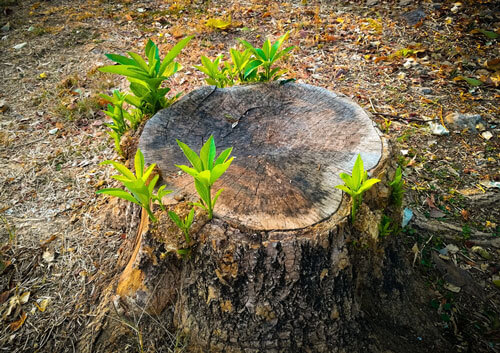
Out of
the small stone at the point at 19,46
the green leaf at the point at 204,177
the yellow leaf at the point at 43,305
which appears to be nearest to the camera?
the green leaf at the point at 204,177

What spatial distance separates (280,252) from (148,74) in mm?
1300

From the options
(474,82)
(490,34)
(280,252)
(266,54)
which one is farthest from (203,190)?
(490,34)

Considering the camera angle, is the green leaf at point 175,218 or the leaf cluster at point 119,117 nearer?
the green leaf at point 175,218

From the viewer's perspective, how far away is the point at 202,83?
11.4 ft

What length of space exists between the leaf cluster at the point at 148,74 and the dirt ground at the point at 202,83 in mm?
875

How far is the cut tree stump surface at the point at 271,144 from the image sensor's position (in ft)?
4.37

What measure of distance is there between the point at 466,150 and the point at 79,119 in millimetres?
3650

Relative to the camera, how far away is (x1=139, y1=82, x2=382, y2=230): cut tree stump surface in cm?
Answer: 133

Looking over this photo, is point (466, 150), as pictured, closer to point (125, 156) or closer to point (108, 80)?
point (125, 156)

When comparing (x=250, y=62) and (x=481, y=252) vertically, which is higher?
(x=250, y=62)

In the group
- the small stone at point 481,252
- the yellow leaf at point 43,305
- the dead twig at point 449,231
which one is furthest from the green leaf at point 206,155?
the small stone at point 481,252

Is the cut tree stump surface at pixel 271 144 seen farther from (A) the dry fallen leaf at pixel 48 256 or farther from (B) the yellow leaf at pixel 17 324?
(B) the yellow leaf at pixel 17 324

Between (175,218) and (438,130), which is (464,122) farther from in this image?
(175,218)

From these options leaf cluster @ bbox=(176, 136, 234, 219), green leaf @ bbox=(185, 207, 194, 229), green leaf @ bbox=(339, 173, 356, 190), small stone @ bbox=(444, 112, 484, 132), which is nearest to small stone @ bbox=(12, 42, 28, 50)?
leaf cluster @ bbox=(176, 136, 234, 219)
